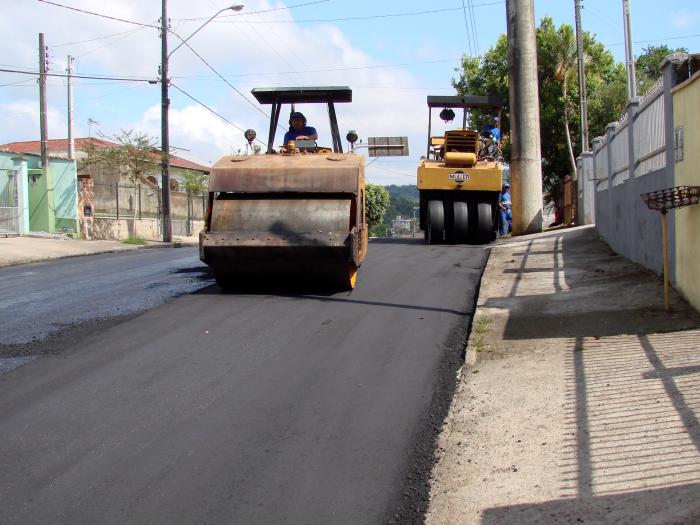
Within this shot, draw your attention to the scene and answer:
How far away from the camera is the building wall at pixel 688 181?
704cm

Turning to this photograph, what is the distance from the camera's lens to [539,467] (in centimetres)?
441

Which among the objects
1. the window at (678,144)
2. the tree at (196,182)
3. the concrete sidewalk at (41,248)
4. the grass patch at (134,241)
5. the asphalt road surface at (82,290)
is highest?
the tree at (196,182)

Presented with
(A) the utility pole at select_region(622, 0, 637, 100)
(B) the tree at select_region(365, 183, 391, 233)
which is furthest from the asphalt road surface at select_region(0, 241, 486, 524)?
(B) the tree at select_region(365, 183, 391, 233)

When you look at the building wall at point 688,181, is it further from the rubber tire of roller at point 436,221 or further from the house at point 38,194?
the house at point 38,194

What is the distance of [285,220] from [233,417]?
14.5ft

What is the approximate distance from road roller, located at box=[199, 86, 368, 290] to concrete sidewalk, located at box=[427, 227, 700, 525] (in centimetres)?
189

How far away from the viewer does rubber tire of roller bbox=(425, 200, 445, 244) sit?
17.0m

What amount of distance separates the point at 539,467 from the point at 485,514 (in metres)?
0.59

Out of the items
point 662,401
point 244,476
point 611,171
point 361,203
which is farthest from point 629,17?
point 244,476

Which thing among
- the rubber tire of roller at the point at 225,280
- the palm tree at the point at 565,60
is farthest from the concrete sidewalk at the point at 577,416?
the palm tree at the point at 565,60

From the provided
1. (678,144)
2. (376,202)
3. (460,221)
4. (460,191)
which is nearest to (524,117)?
(460,191)

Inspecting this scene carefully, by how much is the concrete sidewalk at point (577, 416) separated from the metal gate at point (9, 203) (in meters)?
20.4

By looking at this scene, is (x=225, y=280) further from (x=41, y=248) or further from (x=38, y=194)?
(x=38, y=194)

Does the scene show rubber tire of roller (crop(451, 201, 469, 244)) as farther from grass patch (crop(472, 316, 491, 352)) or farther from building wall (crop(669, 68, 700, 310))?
building wall (crop(669, 68, 700, 310))
